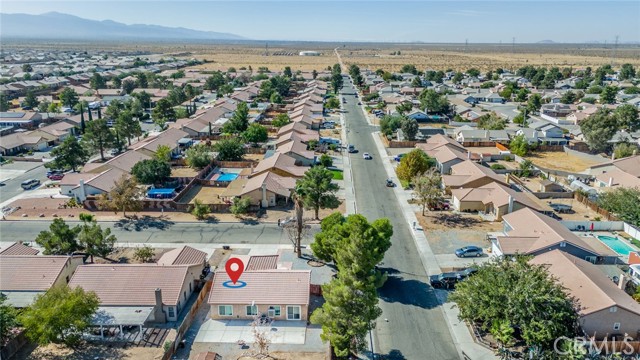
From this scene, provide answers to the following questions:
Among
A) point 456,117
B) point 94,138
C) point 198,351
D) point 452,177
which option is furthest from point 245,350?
point 456,117

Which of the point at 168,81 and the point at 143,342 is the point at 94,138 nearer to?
the point at 143,342

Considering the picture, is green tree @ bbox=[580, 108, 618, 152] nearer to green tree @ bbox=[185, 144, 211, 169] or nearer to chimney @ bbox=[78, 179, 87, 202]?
green tree @ bbox=[185, 144, 211, 169]

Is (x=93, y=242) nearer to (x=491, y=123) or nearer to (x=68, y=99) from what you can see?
(x=491, y=123)

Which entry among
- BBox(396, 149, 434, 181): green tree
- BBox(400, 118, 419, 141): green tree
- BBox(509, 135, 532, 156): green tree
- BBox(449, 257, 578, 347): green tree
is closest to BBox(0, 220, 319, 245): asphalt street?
BBox(396, 149, 434, 181): green tree

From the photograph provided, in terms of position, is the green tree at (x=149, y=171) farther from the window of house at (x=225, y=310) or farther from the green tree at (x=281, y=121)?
the green tree at (x=281, y=121)

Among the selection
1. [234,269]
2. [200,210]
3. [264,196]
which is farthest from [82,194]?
[234,269]
